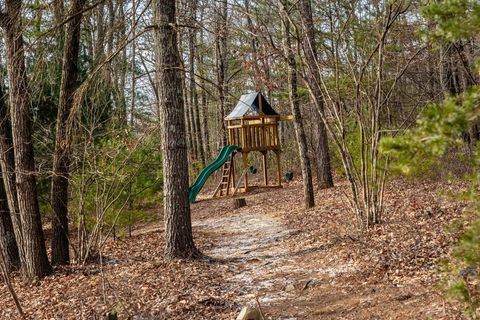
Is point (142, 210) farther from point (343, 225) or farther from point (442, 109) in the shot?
point (442, 109)

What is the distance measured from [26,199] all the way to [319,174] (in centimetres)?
939

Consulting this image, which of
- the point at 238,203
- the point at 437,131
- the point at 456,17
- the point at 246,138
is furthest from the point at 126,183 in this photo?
the point at 437,131

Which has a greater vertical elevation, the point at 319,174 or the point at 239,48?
the point at 239,48

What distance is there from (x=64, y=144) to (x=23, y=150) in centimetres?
61

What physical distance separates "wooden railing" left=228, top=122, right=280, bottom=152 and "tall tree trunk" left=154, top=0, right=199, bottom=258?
165 inches

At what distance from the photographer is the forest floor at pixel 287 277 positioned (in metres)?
5.03

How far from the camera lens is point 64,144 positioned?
7.52 metres

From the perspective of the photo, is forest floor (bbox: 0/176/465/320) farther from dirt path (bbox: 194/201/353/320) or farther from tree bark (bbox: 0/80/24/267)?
tree bark (bbox: 0/80/24/267)

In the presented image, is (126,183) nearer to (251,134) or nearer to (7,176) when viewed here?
(7,176)

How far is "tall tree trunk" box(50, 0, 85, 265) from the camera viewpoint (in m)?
7.71

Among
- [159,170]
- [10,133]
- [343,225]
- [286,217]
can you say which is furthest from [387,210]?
[10,133]

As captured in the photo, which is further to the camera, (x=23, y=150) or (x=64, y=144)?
(x=64, y=144)

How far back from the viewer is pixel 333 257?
670cm

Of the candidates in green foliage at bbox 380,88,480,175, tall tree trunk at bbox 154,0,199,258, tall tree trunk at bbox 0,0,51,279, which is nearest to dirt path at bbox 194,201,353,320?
tall tree trunk at bbox 154,0,199,258
